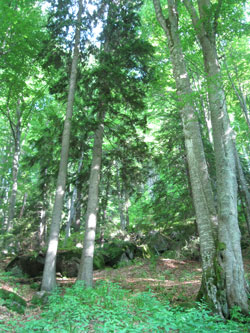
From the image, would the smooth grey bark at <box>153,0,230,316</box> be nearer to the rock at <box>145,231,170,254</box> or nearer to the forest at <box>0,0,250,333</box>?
the forest at <box>0,0,250,333</box>

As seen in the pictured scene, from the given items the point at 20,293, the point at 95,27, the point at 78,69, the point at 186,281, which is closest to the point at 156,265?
the point at 186,281

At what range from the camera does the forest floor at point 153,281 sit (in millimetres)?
6496

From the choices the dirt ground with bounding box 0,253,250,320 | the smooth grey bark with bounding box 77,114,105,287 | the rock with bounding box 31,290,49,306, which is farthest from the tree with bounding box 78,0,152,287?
the dirt ground with bounding box 0,253,250,320

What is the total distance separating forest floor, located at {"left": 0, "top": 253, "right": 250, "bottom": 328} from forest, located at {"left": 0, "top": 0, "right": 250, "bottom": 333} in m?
0.06

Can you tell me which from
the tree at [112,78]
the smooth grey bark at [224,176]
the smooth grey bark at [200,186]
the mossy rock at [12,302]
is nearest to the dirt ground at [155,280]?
the mossy rock at [12,302]

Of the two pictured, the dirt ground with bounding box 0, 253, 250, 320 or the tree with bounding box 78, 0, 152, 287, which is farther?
the tree with bounding box 78, 0, 152, 287

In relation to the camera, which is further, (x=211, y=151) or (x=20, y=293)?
(x=211, y=151)

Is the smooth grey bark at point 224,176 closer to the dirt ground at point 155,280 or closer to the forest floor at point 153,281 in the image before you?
the forest floor at point 153,281

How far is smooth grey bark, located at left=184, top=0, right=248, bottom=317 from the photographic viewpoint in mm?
5285

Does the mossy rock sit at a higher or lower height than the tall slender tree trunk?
lower

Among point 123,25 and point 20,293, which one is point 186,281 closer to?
point 20,293

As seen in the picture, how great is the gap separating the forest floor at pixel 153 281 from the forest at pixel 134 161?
6 cm

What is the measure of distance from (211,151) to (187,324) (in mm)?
8632

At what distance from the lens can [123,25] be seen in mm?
10039
